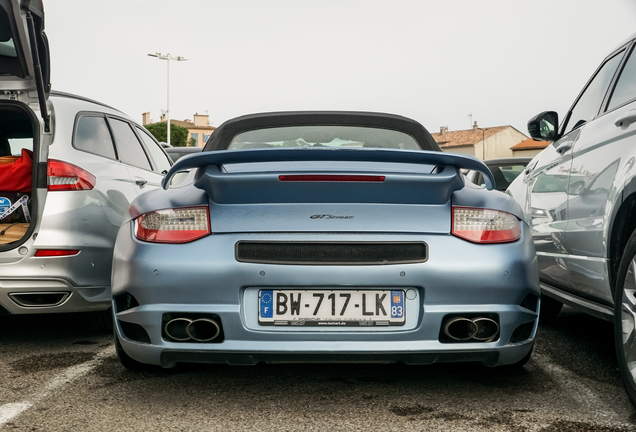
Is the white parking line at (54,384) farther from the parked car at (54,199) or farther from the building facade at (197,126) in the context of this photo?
the building facade at (197,126)

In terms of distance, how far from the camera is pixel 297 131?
13.5ft

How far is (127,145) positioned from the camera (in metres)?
5.71

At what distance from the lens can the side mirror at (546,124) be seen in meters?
4.95

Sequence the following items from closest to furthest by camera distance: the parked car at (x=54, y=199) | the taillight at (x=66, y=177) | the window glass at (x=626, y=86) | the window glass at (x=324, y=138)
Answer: the window glass at (x=626, y=86), the window glass at (x=324, y=138), the parked car at (x=54, y=199), the taillight at (x=66, y=177)

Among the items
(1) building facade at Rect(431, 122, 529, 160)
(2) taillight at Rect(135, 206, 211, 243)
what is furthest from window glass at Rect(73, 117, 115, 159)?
(1) building facade at Rect(431, 122, 529, 160)

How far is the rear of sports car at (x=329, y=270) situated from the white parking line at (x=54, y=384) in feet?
1.90

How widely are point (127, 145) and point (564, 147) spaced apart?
129 inches

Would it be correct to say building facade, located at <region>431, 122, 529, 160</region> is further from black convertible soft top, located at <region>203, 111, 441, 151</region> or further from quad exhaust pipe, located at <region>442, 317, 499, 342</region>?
quad exhaust pipe, located at <region>442, 317, 499, 342</region>

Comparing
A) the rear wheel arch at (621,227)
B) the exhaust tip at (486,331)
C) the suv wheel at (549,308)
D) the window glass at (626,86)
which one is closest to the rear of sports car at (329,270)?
the exhaust tip at (486,331)

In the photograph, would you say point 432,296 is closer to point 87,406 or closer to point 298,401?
point 298,401

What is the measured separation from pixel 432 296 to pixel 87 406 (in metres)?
1.57

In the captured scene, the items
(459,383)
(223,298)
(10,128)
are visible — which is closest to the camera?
(223,298)

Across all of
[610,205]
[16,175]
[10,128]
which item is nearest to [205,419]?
[610,205]

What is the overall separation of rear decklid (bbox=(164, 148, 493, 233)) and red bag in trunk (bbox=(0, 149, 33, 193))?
8.79 feet
